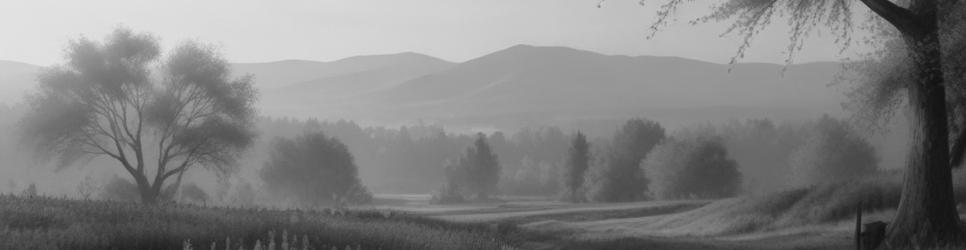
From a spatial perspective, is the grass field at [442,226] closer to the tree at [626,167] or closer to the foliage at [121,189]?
the foliage at [121,189]

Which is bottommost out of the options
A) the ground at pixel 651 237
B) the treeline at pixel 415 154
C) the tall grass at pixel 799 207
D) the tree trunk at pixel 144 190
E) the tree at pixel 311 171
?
the ground at pixel 651 237

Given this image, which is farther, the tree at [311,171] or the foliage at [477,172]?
the foliage at [477,172]

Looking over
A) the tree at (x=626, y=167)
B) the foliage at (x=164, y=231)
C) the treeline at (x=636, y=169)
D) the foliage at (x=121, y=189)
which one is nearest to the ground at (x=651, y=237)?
the foliage at (x=164, y=231)

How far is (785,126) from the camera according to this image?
161m

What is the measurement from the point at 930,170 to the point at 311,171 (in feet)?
222

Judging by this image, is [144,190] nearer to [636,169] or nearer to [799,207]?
[799,207]

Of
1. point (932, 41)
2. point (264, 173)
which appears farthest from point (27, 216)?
point (264, 173)

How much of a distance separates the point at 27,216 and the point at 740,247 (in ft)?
72.9

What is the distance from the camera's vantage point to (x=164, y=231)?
36.6 feet

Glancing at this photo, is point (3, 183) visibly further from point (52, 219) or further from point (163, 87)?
point (52, 219)

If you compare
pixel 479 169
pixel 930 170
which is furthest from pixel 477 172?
pixel 930 170

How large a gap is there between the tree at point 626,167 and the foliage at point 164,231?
263ft

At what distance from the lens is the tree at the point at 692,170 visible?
85500mm

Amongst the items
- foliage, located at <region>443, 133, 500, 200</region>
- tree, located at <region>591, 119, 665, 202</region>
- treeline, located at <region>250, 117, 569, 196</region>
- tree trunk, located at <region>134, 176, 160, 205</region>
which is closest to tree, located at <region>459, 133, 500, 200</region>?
foliage, located at <region>443, 133, 500, 200</region>
